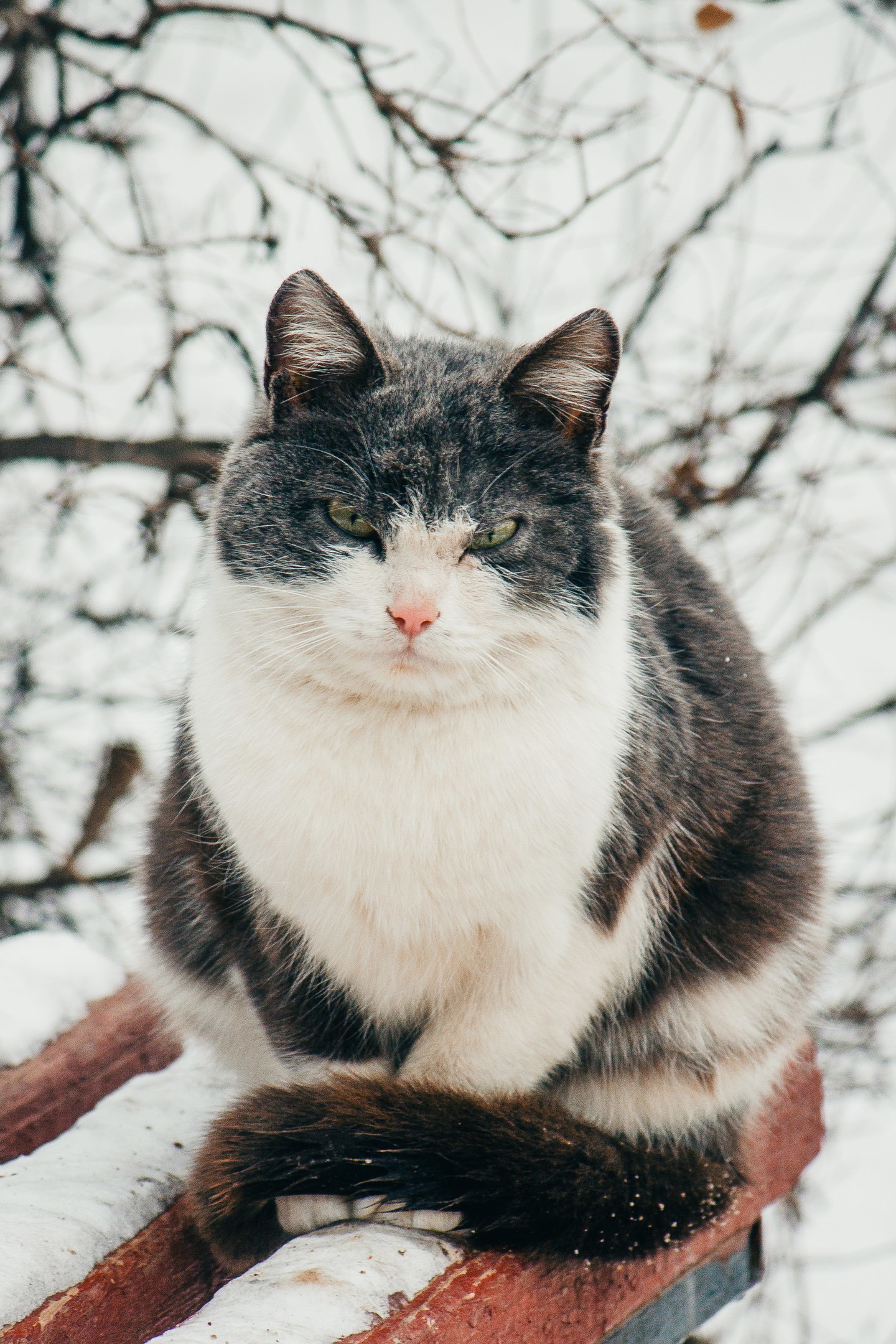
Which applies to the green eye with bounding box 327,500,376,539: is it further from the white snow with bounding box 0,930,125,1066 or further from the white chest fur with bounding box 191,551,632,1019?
the white snow with bounding box 0,930,125,1066

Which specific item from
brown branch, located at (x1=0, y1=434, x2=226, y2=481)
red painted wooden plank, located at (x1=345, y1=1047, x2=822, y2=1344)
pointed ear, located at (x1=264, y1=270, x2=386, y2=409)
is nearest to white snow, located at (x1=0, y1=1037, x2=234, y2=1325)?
red painted wooden plank, located at (x1=345, y1=1047, x2=822, y2=1344)

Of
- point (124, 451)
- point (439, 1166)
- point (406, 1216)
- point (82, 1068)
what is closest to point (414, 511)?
point (439, 1166)

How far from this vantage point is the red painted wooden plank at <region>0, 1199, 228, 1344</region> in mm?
1605

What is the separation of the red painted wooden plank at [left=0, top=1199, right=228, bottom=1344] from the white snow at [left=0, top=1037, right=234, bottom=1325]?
0.06ft

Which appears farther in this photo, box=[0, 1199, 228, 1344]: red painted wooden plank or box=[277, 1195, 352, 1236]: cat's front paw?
box=[277, 1195, 352, 1236]: cat's front paw

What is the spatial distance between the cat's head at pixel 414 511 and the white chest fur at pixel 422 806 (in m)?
0.05

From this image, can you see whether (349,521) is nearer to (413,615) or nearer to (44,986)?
(413,615)

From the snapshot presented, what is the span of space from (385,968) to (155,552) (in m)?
1.70

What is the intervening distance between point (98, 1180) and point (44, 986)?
69 cm

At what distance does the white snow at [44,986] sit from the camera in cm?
236

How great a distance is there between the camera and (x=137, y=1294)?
1.74 m

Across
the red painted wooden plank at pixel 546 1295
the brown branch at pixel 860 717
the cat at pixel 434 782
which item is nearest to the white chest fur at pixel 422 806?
the cat at pixel 434 782

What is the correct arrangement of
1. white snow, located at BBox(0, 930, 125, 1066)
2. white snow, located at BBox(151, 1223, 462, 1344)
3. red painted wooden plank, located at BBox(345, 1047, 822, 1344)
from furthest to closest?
white snow, located at BBox(0, 930, 125, 1066)
red painted wooden plank, located at BBox(345, 1047, 822, 1344)
white snow, located at BBox(151, 1223, 462, 1344)

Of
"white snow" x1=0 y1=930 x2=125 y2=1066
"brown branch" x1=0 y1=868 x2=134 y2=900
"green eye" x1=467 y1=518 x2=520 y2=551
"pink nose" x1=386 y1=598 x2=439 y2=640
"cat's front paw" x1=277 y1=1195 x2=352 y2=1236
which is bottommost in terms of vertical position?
"cat's front paw" x1=277 y1=1195 x2=352 y2=1236
